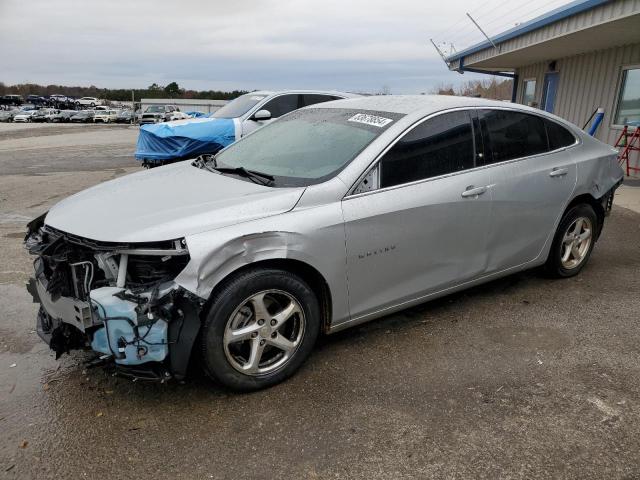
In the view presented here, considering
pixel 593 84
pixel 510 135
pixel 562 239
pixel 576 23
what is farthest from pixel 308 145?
pixel 593 84

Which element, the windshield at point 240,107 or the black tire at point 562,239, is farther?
the windshield at point 240,107

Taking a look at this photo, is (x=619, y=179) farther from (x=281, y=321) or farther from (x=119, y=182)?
(x=119, y=182)

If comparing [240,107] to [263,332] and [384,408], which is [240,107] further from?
[384,408]

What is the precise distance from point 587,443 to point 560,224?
7.50ft

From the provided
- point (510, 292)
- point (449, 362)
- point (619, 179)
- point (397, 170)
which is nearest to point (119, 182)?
point (397, 170)

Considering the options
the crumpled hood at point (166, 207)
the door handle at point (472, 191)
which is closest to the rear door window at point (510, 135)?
the door handle at point (472, 191)

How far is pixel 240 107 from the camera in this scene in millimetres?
9727

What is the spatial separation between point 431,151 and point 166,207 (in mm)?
1800

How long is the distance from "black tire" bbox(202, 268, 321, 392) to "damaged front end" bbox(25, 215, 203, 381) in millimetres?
114

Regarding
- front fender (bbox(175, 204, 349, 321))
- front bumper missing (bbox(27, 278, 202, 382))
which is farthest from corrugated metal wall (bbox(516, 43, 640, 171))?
front bumper missing (bbox(27, 278, 202, 382))

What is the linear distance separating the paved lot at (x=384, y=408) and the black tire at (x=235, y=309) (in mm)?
116

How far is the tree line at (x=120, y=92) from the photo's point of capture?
8462cm

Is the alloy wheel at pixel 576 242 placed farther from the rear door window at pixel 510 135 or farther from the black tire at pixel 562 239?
the rear door window at pixel 510 135

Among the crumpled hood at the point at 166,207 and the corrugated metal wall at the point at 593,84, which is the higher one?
the corrugated metal wall at the point at 593,84
